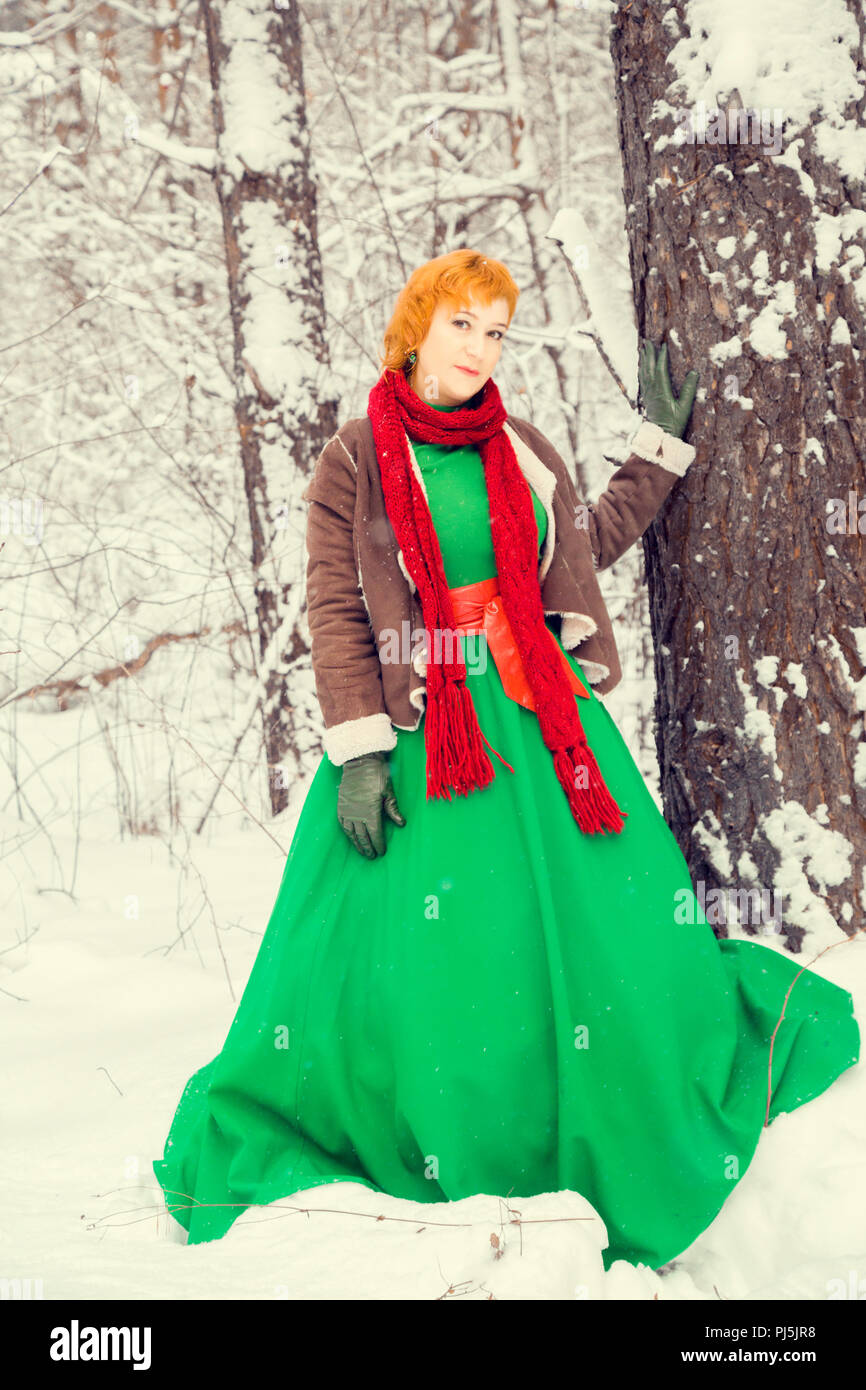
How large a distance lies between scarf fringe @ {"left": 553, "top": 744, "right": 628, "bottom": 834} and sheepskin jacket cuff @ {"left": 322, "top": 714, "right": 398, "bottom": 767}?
335 millimetres

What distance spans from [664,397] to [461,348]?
0.50 m

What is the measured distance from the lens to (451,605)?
6.81 ft

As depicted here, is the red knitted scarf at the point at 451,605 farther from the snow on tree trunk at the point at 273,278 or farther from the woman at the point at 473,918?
the snow on tree trunk at the point at 273,278

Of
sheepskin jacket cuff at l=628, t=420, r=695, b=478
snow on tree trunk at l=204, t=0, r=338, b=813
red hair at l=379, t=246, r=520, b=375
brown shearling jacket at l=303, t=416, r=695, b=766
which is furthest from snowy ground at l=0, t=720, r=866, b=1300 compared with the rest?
snow on tree trunk at l=204, t=0, r=338, b=813

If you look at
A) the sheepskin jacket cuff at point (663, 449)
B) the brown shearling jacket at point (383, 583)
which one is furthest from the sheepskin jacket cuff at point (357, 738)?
the sheepskin jacket cuff at point (663, 449)

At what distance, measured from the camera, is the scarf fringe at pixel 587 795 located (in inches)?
78.5

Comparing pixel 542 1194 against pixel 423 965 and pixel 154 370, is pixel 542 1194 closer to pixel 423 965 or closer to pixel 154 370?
pixel 423 965

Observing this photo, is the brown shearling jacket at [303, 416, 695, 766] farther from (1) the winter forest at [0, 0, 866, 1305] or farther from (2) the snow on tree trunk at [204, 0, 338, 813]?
(2) the snow on tree trunk at [204, 0, 338, 813]

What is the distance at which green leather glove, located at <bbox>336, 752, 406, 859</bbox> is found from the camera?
2.00 metres

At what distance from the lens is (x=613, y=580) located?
17.4 feet

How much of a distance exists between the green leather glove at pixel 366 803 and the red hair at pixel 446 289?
84cm

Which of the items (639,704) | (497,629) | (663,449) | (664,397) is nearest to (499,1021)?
(497,629)

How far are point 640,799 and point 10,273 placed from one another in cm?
833

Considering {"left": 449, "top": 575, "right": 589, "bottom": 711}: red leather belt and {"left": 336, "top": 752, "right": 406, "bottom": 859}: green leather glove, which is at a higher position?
{"left": 449, "top": 575, "right": 589, "bottom": 711}: red leather belt
